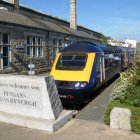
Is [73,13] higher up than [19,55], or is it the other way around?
[73,13]

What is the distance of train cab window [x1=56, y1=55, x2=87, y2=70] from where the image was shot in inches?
503

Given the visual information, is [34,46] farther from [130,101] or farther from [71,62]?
[130,101]

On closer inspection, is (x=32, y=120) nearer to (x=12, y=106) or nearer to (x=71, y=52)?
(x=12, y=106)

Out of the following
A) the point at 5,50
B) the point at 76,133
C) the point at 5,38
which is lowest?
the point at 76,133

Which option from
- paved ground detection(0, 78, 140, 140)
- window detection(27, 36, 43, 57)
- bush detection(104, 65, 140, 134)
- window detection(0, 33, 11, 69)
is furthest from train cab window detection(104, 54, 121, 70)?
paved ground detection(0, 78, 140, 140)

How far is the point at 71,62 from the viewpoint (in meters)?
13.1

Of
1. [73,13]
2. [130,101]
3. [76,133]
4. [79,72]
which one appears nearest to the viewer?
[76,133]

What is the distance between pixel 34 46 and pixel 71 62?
1034 centimetres

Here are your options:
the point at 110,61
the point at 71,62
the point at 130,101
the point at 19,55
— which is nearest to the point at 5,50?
the point at 19,55

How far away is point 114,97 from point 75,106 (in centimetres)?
383

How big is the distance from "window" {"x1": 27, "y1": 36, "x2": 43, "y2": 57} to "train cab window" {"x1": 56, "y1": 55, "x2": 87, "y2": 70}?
8968 mm

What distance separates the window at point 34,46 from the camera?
72.6 feet

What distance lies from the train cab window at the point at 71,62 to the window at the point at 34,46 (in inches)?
353

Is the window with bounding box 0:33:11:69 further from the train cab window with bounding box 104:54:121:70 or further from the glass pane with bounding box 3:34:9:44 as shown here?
the train cab window with bounding box 104:54:121:70
